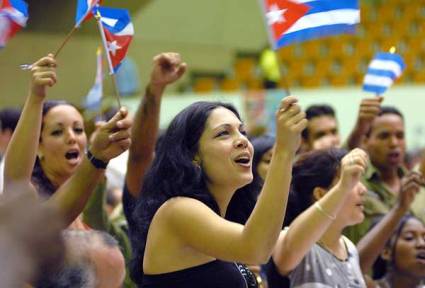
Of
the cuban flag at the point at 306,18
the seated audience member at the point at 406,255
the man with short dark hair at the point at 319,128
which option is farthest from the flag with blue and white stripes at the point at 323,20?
the man with short dark hair at the point at 319,128

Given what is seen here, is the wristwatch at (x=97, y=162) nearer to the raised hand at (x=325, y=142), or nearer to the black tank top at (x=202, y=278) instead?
the black tank top at (x=202, y=278)

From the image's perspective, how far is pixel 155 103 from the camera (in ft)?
9.49

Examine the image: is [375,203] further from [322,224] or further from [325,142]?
[322,224]

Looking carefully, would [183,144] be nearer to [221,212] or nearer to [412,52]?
[221,212]

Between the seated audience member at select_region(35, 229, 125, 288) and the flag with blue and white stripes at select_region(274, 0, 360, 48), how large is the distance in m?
0.73

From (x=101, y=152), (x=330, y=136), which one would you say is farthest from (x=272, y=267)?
(x=330, y=136)

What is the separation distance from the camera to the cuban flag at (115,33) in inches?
107

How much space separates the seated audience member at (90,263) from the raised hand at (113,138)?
12.5 inches

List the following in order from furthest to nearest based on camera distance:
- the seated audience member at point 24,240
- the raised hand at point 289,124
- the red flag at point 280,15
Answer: the red flag at point 280,15 → the raised hand at point 289,124 → the seated audience member at point 24,240

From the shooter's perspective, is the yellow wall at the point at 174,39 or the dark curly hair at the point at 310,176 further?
the yellow wall at the point at 174,39

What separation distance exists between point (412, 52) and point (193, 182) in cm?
835

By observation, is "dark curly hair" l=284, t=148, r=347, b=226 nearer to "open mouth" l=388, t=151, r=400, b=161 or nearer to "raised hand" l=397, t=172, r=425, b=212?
"raised hand" l=397, t=172, r=425, b=212

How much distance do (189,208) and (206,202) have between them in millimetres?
98

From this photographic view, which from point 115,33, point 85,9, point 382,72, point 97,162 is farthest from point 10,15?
point 382,72
